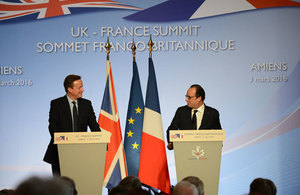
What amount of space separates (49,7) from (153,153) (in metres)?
3.24

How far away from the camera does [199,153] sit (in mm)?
4410

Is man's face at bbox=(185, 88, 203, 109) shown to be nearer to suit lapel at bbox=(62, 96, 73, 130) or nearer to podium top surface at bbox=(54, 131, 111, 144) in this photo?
podium top surface at bbox=(54, 131, 111, 144)

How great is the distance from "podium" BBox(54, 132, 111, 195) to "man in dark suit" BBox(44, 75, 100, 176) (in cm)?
47

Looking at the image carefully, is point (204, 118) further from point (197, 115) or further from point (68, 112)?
point (68, 112)

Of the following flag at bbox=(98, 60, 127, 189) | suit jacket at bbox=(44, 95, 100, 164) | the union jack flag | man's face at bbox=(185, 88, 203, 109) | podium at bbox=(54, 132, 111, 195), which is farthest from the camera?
the union jack flag

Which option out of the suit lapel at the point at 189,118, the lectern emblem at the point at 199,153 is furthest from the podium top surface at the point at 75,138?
the suit lapel at the point at 189,118

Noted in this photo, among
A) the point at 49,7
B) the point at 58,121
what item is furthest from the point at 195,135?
the point at 49,7

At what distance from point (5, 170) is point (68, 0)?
113 inches

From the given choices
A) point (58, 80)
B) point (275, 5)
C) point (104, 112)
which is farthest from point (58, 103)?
point (275, 5)

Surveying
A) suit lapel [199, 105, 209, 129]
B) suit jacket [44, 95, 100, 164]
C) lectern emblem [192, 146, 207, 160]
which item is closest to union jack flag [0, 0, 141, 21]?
suit jacket [44, 95, 100, 164]

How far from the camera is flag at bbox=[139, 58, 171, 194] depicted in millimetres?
5047

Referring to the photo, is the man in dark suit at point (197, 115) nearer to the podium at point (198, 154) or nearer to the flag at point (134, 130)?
the podium at point (198, 154)

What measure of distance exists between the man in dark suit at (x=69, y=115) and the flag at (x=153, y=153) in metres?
0.66

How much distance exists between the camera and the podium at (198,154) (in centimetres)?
438
